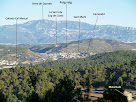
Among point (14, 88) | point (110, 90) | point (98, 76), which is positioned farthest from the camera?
point (98, 76)

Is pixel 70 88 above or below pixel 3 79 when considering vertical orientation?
above

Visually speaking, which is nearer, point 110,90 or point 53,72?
point 110,90

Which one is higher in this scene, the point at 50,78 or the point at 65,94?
the point at 65,94

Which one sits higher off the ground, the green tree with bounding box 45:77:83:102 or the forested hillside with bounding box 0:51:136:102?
the green tree with bounding box 45:77:83:102

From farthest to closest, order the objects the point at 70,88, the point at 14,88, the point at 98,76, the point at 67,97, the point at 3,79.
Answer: the point at 98,76 < the point at 3,79 < the point at 14,88 < the point at 70,88 < the point at 67,97

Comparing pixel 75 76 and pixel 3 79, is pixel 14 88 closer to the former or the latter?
pixel 3 79

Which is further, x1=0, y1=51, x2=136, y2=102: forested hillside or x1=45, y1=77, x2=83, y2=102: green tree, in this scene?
x1=0, y1=51, x2=136, y2=102: forested hillside

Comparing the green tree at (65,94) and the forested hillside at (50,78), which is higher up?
the green tree at (65,94)

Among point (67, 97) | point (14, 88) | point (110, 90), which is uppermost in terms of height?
point (110, 90)

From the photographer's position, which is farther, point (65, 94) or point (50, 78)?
point (50, 78)

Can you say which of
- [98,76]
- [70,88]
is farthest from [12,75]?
[70,88]

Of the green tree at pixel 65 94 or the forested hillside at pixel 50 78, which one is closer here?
the green tree at pixel 65 94
